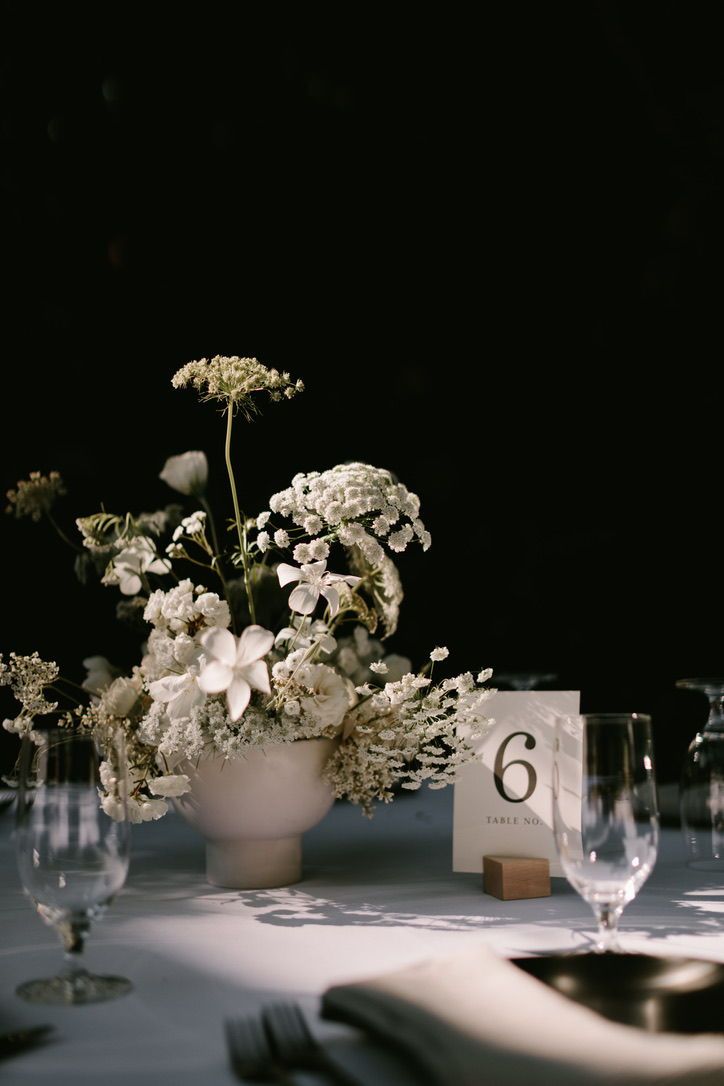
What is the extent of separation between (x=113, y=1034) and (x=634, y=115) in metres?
2.20

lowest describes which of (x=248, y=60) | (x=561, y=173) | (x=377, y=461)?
(x=377, y=461)

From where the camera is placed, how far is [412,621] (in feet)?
→ 8.09

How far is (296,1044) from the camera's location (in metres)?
0.80

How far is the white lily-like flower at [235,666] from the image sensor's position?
1.13 meters

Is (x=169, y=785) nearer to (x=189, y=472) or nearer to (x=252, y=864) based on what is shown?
(x=252, y=864)

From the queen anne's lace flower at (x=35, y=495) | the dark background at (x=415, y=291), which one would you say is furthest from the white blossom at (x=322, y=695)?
the dark background at (x=415, y=291)

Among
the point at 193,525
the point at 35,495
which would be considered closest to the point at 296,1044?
the point at 193,525

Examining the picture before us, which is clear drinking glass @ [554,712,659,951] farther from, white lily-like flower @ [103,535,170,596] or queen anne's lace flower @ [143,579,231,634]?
white lily-like flower @ [103,535,170,596]

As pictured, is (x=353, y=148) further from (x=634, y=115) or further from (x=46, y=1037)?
(x=46, y=1037)

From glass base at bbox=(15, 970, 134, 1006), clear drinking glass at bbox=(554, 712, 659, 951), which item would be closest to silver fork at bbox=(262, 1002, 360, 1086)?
glass base at bbox=(15, 970, 134, 1006)

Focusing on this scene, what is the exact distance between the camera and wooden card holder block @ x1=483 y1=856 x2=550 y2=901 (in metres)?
1.24

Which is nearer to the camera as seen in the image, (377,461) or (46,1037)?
(46,1037)

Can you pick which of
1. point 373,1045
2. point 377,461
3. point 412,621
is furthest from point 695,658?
point 373,1045

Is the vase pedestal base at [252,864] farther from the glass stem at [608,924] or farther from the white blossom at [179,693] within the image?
the glass stem at [608,924]
